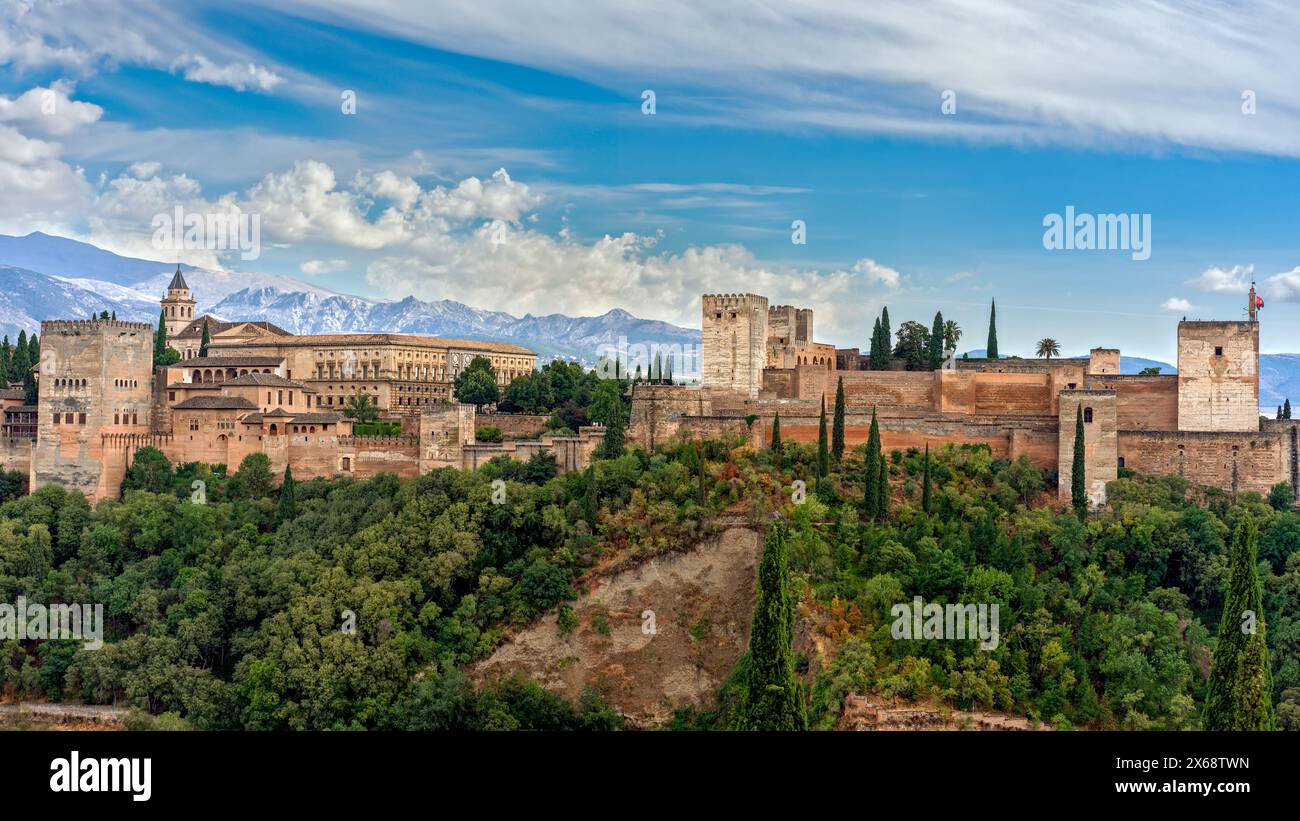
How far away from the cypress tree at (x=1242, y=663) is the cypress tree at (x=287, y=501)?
2672 cm

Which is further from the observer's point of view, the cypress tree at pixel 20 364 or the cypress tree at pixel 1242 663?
the cypress tree at pixel 20 364

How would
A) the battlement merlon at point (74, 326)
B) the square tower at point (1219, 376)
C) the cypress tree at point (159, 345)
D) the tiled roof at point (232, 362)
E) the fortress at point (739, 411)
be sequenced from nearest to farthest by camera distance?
the fortress at point (739, 411) < the square tower at point (1219, 376) < the battlement merlon at point (74, 326) < the tiled roof at point (232, 362) < the cypress tree at point (159, 345)

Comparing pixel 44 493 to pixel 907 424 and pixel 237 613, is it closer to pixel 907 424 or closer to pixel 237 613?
pixel 237 613

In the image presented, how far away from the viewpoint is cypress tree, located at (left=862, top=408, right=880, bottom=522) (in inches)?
1342

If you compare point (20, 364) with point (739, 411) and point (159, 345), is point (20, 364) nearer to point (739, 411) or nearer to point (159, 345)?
point (159, 345)

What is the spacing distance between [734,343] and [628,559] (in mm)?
11212

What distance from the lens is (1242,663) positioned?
21766mm

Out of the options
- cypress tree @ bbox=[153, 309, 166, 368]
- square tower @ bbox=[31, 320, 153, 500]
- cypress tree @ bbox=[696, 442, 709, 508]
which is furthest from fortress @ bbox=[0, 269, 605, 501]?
cypress tree @ bbox=[696, 442, 709, 508]

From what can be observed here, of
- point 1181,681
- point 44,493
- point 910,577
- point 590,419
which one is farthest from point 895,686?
point 44,493

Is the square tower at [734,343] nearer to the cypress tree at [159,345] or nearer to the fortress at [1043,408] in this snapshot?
the fortress at [1043,408]

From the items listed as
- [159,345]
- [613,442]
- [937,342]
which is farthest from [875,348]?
[159,345]

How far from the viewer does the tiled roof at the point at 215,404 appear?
4475 cm

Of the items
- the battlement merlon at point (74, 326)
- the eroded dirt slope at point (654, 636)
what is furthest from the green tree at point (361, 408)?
the eroded dirt slope at point (654, 636)
